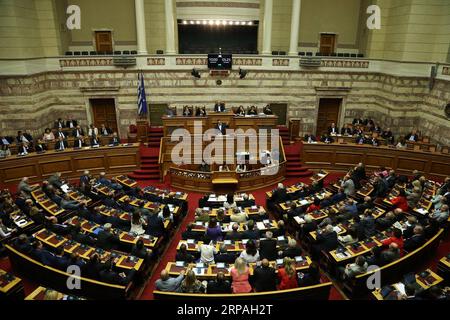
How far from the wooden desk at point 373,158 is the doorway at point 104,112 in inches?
404

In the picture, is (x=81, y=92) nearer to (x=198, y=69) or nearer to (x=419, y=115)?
(x=198, y=69)

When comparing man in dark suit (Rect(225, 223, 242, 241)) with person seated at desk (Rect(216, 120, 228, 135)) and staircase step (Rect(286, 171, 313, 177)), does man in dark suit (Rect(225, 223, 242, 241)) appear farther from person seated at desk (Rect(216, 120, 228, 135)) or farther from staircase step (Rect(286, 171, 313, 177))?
person seated at desk (Rect(216, 120, 228, 135))

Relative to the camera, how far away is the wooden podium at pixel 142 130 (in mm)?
15070

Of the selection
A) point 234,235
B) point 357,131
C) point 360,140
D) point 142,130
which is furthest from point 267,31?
point 234,235

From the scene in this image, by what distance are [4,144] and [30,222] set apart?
6.84m

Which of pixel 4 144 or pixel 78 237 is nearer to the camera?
pixel 78 237

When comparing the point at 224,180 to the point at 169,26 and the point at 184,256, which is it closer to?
the point at 184,256

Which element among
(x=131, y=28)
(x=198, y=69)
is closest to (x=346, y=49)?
(x=198, y=69)

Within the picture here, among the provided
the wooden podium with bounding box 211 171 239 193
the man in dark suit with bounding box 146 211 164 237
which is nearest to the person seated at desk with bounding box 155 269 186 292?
the man in dark suit with bounding box 146 211 164 237

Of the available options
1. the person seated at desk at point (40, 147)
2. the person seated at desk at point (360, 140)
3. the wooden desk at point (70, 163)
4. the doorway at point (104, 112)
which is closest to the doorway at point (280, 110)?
the person seated at desk at point (360, 140)

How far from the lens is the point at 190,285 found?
19.4ft

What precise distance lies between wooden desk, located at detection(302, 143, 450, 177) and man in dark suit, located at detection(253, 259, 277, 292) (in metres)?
8.81

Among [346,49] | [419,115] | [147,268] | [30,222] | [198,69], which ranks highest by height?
[346,49]

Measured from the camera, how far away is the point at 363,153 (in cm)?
1390
